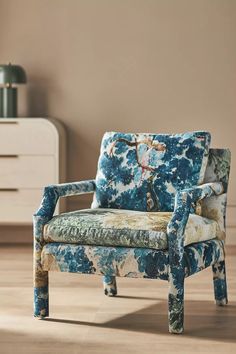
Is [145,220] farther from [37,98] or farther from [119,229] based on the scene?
[37,98]

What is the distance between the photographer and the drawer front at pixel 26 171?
17.6 feet

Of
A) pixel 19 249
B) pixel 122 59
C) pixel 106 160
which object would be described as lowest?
pixel 19 249

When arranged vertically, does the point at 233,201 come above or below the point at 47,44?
below

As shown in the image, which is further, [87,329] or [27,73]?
[27,73]

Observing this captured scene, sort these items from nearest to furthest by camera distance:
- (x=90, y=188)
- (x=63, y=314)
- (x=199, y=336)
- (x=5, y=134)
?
(x=199, y=336)
(x=63, y=314)
(x=90, y=188)
(x=5, y=134)

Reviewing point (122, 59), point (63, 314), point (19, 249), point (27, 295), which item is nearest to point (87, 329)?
Result: point (63, 314)

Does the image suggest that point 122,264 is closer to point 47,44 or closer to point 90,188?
point 90,188

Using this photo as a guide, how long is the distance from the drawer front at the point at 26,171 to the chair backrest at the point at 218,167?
182 cm

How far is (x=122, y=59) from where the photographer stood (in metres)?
5.63

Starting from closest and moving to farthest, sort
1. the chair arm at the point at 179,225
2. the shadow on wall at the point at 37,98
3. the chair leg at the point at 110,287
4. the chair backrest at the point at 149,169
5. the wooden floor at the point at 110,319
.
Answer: the wooden floor at the point at 110,319, the chair arm at the point at 179,225, the chair backrest at the point at 149,169, the chair leg at the point at 110,287, the shadow on wall at the point at 37,98

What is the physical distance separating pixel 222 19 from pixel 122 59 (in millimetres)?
764

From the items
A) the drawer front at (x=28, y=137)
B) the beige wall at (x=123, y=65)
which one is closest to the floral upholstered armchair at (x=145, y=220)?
the drawer front at (x=28, y=137)

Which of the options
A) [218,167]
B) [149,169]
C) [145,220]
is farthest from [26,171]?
[145,220]

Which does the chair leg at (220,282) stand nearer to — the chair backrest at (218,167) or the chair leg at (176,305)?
the chair backrest at (218,167)
